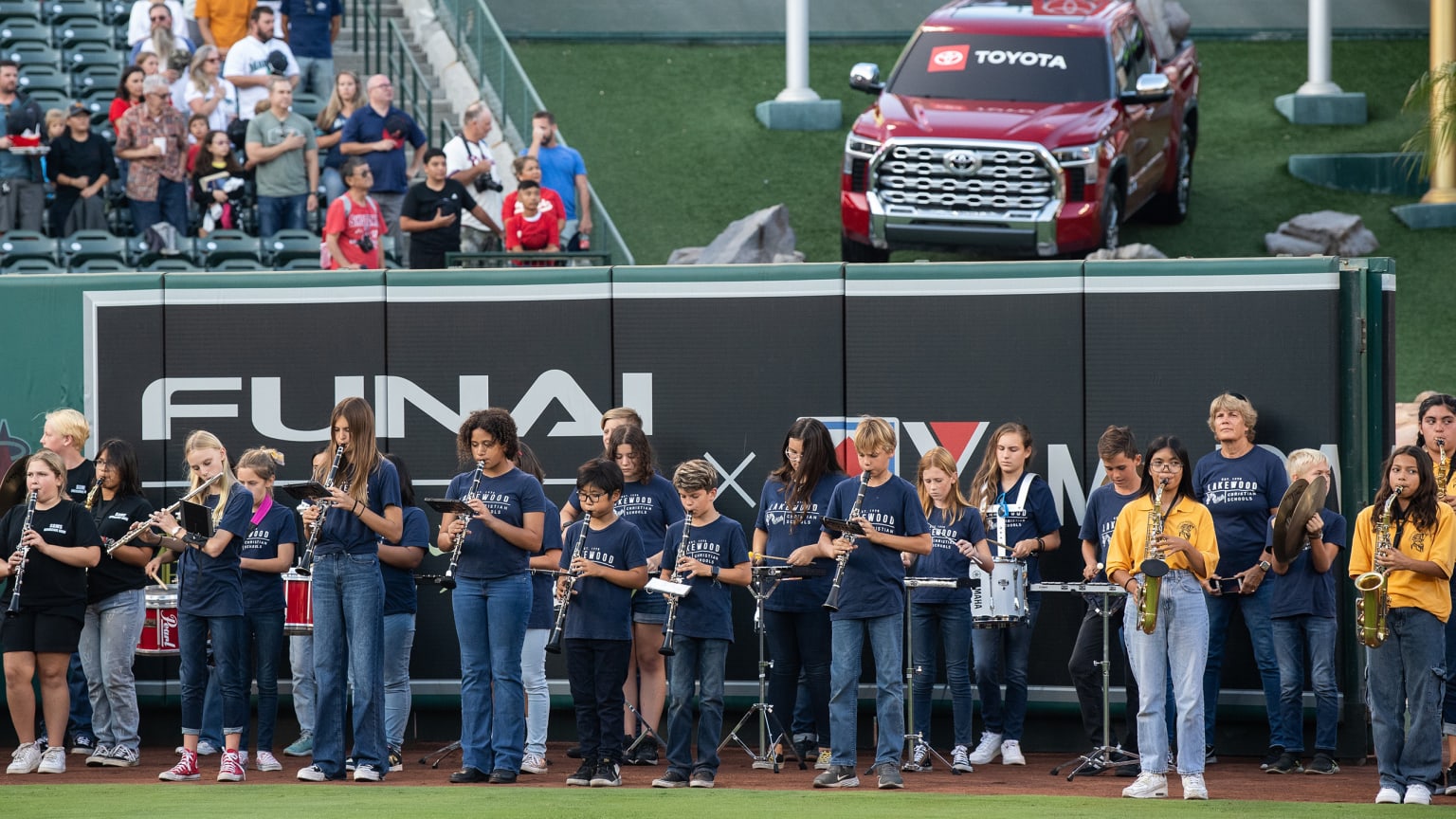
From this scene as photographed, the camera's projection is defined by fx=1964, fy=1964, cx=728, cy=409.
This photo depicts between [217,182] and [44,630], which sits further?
[217,182]

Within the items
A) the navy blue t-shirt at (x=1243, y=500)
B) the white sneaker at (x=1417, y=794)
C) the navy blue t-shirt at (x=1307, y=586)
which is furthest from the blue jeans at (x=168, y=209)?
the white sneaker at (x=1417, y=794)

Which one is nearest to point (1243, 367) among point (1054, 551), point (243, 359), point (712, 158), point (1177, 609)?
point (1054, 551)

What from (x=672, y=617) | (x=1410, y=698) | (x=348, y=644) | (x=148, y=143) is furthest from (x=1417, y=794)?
(x=148, y=143)

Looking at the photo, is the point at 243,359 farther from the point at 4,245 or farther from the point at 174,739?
the point at 4,245

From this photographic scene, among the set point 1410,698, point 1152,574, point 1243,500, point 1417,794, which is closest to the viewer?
point 1152,574

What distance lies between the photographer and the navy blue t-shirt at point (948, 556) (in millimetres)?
10883

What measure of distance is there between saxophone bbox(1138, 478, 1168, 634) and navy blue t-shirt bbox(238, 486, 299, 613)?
4.64 metres

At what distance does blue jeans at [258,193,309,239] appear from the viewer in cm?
1686

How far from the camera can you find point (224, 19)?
63.4ft

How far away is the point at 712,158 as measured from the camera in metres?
25.8

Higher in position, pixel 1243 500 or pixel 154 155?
pixel 154 155

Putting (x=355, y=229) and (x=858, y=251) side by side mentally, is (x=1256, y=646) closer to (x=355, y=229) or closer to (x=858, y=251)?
(x=355, y=229)

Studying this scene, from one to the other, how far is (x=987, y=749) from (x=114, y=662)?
5001mm

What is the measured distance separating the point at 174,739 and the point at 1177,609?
6485 millimetres
